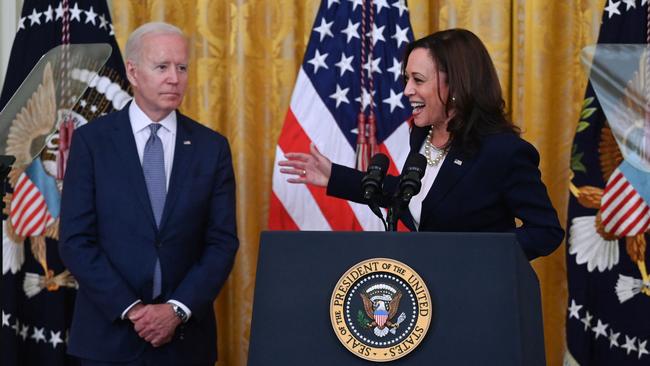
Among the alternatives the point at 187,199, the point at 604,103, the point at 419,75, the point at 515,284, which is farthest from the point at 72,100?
the point at 515,284

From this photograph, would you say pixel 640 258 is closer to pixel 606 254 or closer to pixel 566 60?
pixel 606 254

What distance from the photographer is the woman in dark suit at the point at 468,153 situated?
2.43 m

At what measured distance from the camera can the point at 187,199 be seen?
316cm

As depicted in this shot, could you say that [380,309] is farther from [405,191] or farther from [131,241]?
[131,241]

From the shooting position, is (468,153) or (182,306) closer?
(468,153)

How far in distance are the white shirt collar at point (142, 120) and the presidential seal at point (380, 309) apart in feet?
5.58

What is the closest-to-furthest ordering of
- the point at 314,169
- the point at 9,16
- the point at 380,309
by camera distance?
the point at 380,309, the point at 314,169, the point at 9,16

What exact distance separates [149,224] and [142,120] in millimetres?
408

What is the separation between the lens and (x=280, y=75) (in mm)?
4105

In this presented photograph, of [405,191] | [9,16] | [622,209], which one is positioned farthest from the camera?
[9,16]

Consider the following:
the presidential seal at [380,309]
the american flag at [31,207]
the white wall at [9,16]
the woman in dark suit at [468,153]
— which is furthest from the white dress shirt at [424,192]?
the white wall at [9,16]

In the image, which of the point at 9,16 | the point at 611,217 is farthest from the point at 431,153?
the point at 9,16

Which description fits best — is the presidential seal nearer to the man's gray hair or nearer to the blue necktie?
the blue necktie

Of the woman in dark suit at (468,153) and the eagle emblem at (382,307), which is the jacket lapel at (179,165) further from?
the eagle emblem at (382,307)
